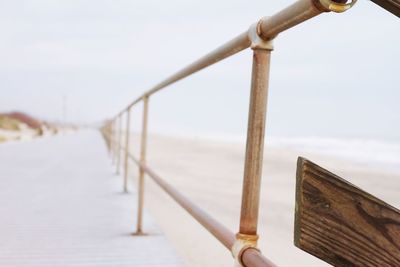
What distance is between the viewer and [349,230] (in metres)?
0.70

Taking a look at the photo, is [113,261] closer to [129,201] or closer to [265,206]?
[129,201]

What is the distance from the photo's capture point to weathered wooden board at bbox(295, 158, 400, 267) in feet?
2.25

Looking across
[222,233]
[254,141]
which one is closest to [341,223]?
[254,141]

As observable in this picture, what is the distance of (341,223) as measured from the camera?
69 centimetres

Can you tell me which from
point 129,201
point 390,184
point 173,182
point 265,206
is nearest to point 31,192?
point 129,201

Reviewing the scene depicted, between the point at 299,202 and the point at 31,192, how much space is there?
493 centimetres

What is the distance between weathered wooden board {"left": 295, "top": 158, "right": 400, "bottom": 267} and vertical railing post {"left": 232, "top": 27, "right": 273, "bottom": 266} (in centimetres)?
42

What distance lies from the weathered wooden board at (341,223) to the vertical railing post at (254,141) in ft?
1.37

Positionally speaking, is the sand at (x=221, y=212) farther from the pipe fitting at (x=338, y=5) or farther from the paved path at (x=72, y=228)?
the pipe fitting at (x=338, y=5)

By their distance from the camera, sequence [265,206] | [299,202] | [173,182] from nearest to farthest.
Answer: [299,202], [265,206], [173,182]

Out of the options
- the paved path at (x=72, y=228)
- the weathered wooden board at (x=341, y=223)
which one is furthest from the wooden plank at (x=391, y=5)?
the paved path at (x=72, y=228)

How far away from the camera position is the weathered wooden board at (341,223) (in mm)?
686

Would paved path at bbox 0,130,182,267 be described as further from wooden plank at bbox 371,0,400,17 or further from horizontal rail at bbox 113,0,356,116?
wooden plank at bbox 371,0,400,17

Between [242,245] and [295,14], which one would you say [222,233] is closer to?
[242,245]
